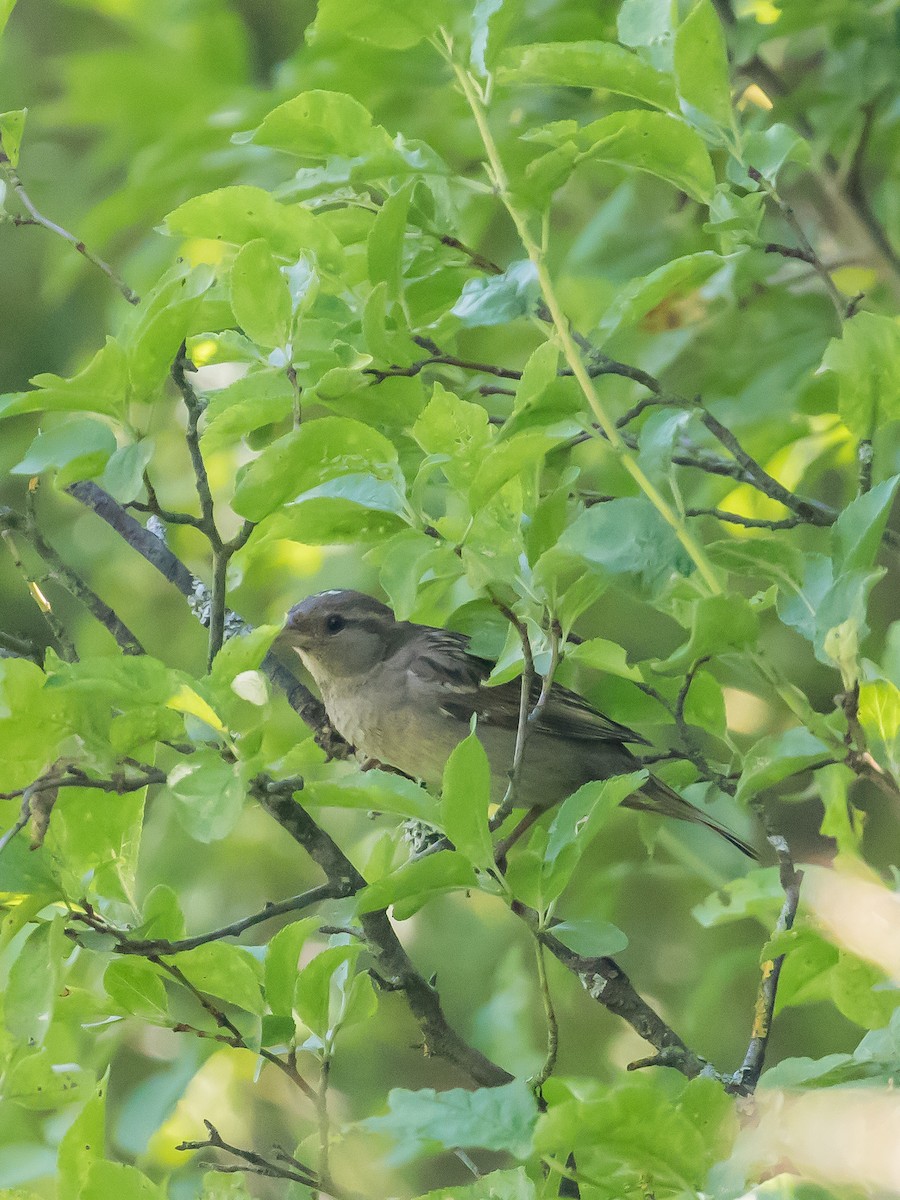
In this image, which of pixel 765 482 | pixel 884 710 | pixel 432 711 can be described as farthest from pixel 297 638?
pixel 884 710

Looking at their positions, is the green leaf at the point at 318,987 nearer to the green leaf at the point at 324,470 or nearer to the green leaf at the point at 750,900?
the green leaf at the point at 324,470

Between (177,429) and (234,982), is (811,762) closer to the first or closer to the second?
(234,982)

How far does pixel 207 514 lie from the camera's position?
5.05 ft

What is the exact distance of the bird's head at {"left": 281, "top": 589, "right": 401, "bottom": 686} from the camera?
3441mm

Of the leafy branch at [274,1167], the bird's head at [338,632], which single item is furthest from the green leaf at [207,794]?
the bird's head at [338,632]

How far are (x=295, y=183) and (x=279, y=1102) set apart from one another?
280 cm

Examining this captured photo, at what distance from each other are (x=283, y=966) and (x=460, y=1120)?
0.46 meters

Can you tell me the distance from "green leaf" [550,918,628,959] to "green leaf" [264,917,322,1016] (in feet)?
0.89

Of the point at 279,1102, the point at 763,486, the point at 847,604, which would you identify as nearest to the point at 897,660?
the point at 847,604

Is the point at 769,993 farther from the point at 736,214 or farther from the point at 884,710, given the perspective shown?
the point at 736,214

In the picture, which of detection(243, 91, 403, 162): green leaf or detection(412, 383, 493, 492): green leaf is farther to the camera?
detection(243, 91, 403, 162): green leaf

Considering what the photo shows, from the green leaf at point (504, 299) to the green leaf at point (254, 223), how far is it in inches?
9.4

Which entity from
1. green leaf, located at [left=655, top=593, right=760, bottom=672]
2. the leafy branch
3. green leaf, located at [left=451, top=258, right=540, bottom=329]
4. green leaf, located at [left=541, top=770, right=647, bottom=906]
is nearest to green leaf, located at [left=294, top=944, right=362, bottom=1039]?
the leafy branch

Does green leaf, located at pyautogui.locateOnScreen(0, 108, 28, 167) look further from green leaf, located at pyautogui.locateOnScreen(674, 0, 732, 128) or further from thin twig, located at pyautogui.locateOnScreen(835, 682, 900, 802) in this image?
thin twig, located at pyautogui.locateOnScreen(835, 682, 900, 802)
